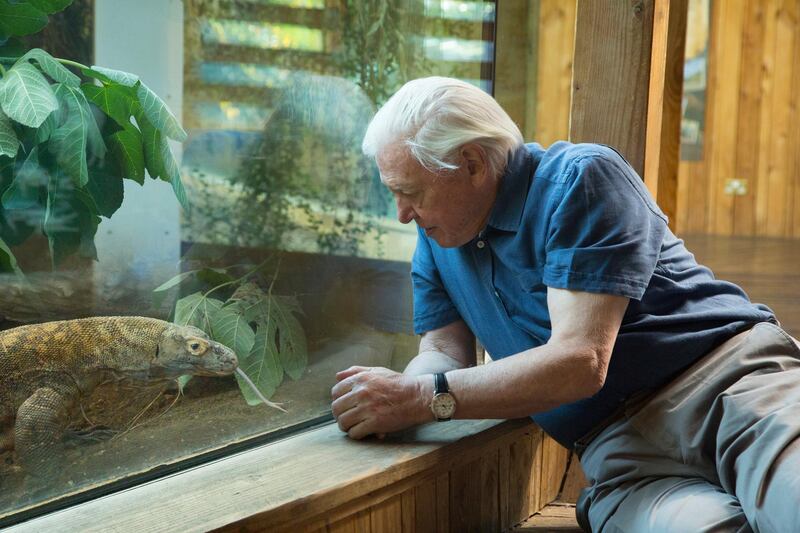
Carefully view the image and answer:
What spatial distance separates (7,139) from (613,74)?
1453mm

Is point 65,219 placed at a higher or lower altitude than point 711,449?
higher

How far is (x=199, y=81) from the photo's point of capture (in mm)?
1708

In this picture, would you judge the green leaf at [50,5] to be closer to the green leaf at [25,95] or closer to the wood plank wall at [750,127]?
the green leaf at [25,95]

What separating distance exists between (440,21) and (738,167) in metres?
5.37

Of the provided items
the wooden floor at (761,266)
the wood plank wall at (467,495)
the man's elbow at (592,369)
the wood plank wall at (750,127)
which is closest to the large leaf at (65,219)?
the wood plank wall at (467,495)

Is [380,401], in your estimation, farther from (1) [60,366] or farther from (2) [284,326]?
(1) [60,366]

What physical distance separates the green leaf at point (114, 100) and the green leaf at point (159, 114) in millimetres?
23

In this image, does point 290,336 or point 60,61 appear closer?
point 60,61

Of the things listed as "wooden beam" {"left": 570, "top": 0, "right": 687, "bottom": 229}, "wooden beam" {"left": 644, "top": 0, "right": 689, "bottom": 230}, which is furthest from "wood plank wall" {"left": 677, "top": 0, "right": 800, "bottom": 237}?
"wooden beam" {"left": 570, "top": 0, "right": 687, "bottom": 229}

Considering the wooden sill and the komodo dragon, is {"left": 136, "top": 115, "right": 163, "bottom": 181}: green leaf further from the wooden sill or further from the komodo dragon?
the wooden sill

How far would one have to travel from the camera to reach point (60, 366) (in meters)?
1.55

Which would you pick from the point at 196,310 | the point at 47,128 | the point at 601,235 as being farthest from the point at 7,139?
the point at 601,235

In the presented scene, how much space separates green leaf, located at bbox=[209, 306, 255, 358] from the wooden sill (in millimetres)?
220

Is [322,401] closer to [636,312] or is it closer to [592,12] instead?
[636,312]
